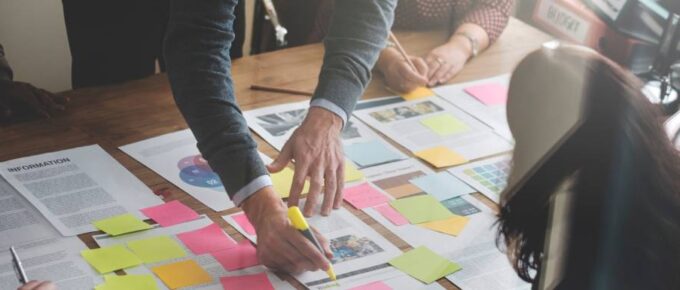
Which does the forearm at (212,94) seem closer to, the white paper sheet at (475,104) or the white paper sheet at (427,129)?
the white paper sheet at (427,129)

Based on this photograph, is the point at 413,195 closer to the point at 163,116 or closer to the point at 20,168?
the point at 163,116

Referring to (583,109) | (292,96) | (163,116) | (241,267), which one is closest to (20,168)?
(163,116)

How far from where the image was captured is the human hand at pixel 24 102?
1.59m

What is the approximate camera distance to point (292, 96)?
1.80 meters

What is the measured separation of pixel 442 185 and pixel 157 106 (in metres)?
0.56

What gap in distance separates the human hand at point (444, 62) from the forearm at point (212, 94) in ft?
2.30

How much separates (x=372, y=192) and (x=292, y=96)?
366mm

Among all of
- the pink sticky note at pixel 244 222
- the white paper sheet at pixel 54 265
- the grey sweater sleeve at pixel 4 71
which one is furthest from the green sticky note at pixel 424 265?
the grey sweater sleeve at pixel 4 71

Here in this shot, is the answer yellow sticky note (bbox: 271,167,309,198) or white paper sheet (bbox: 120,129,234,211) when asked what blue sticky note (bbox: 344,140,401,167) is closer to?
yellow sticky note (bbox: 271,167,309,198)

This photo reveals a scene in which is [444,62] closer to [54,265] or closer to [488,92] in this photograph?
[488,92]

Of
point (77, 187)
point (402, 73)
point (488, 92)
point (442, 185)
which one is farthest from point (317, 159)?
point (488, 92)

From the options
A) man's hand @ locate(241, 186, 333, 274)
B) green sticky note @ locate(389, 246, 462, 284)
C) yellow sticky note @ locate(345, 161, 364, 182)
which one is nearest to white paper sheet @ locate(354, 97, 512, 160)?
yellow sticky note @ locate(345, 161, 364, 182)

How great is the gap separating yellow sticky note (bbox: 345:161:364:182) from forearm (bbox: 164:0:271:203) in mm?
271

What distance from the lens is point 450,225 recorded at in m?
1.44
